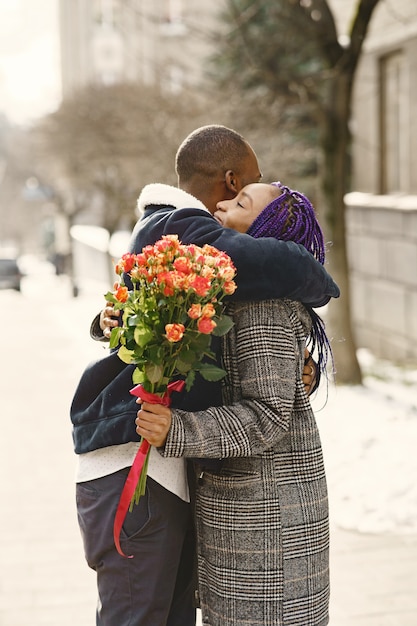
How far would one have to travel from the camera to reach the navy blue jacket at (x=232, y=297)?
2471mm

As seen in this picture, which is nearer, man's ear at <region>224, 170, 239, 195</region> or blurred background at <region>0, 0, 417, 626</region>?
man's ear at <region>224, 170, 239, 195</region>

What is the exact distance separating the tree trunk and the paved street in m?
2.63

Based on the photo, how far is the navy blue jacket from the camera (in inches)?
97.3

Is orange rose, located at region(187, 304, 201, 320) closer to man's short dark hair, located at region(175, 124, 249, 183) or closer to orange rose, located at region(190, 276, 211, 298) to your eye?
orange rose, located at region(190, 276, 211, 298)

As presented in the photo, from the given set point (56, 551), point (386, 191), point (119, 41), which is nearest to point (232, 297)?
point (56, 551)

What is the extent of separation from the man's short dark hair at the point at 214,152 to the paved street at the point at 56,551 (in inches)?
90.2

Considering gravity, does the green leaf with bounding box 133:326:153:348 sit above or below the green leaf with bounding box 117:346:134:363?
above

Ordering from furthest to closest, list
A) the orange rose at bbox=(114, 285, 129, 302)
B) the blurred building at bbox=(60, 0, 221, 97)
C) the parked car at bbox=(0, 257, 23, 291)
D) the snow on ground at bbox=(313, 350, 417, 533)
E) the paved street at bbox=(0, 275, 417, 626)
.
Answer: the blurred building at bbox=(60, 0, 221, 97)
the parked car at bbox=(0, 257, 23, 291)
the snow on ground at bbox=(313, 350, 417, 533)
the paved street at bbox=(0, 275, 417, 626)
the orange rose at bbox=(114, 285, 129, 302)

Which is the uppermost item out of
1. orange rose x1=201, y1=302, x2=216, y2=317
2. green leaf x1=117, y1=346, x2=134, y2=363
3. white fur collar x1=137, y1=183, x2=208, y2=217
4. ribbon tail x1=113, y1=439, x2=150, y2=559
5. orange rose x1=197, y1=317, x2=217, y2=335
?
white fur collar x1=137, y1=183, x2=208, y2=217

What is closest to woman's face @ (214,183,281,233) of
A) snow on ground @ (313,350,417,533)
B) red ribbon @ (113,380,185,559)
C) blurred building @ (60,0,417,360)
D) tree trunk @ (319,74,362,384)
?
red ribbon @ (113,380,185,559)

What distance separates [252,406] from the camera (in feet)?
8.14

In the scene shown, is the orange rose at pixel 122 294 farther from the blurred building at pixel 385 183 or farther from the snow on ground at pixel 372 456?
the blurred building at pixel 385 183

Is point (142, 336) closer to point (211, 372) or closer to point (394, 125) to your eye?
point (211, 372)

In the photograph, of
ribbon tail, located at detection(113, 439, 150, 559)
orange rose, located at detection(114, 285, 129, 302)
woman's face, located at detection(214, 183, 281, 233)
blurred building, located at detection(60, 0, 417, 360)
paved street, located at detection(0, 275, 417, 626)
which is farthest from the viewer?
blurred building, located at detection(60, 0, 417, 360)
